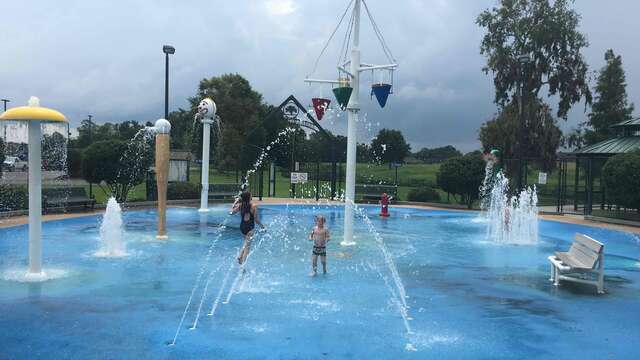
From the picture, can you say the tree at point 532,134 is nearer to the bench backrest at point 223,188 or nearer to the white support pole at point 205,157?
the bench backrest at point 223,188

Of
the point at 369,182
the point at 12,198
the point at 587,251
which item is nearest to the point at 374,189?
the point at 369,182

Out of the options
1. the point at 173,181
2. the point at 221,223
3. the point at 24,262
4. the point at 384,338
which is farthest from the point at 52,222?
the point at 384,338

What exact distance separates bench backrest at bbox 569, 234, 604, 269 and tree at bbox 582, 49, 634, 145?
35041mm

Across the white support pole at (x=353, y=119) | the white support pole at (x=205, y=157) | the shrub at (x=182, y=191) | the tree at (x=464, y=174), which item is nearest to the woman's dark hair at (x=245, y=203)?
the white support pole at (x=353, y=119)

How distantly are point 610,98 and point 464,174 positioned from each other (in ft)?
71.1

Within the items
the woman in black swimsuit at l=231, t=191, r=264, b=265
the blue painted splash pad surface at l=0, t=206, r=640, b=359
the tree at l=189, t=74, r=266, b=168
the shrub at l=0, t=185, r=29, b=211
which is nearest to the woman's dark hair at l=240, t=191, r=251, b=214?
the woman in black swimsuit at l=231, t=191, r=264, b=265

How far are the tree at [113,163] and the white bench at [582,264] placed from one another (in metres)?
18.3

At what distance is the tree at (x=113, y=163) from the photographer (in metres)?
23.4

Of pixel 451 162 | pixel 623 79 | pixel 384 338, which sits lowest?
pixel 384 338

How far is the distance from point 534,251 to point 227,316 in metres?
10.2

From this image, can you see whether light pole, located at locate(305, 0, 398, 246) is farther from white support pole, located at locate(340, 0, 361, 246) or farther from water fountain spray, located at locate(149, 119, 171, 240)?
water fountain spray, located at locate(149, 119, 171, 240)

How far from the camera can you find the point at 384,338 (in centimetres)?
695

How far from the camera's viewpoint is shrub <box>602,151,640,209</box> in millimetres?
21734

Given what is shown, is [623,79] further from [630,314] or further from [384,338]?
[384,338]
